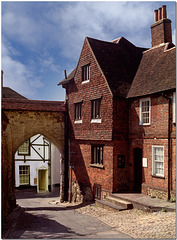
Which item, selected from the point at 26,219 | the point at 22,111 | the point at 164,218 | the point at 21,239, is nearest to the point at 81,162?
the point at 22,111

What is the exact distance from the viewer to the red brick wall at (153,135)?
15.3 meters

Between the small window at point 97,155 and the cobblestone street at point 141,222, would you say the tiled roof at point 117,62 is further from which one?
the cobblestone street at point 141,222

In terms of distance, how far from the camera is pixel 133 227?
1139 cm

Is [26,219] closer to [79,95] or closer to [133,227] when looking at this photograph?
[133,227]

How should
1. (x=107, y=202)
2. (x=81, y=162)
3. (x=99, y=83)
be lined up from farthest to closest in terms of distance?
1. (x=81, y=162)
2. (x=99, y=83)
3. (x=107, y=202)

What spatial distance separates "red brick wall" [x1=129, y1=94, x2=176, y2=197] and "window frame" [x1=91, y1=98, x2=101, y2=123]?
2.30 meters

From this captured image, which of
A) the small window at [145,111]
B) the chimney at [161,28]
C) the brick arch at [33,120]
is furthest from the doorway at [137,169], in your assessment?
the chimney at [161,28]

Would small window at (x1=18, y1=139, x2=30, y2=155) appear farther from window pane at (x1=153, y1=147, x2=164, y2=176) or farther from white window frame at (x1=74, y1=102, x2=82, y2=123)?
window pane at (x1=153, y1=147, x2=164, y2=176)

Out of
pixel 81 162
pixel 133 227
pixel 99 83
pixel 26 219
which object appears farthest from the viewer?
pixel 81 162

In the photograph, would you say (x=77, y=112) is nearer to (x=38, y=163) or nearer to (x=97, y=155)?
(x=97, y=155)

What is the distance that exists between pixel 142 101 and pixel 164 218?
7.58m

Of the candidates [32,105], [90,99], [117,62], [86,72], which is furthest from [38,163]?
[117,62]

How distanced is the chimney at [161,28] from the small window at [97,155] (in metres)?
8.24

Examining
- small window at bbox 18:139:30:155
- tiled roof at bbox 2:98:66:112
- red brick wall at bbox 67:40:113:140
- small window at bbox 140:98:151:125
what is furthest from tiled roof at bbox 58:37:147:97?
small window at bbox 18:139:30:155
